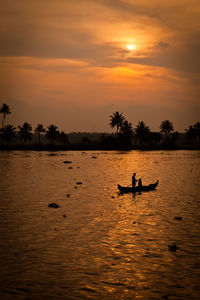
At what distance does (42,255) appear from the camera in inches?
747

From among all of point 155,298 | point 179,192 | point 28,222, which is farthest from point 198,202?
point 155,298

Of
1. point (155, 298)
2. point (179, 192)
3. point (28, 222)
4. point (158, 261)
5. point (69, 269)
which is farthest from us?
point (179, 192)

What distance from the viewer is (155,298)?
1352 cm

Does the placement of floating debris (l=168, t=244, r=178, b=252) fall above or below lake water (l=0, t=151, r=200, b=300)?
above

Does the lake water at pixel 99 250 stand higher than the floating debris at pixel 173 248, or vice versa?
the floating debris at pixel 173 248

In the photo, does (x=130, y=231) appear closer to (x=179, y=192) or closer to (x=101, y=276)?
(x=101, y=276)

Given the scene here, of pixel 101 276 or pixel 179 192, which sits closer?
pixel 101 276

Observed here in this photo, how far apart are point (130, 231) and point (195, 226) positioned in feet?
15.8

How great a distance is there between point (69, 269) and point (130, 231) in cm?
800

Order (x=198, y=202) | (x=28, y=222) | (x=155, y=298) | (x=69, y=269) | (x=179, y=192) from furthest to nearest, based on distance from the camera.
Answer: (x=179, y=192) → (x=198, y=202) → (x=28, y=222) → (x=69, y=269) → (x=155, y=298)

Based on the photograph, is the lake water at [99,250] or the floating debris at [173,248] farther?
the floating debris at [173,248]

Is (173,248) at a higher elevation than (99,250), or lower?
higher

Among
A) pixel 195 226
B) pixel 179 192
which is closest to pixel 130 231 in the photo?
pixel 195 226

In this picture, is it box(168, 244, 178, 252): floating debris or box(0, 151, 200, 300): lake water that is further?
box(168, 244, 178, 252): floating debris
